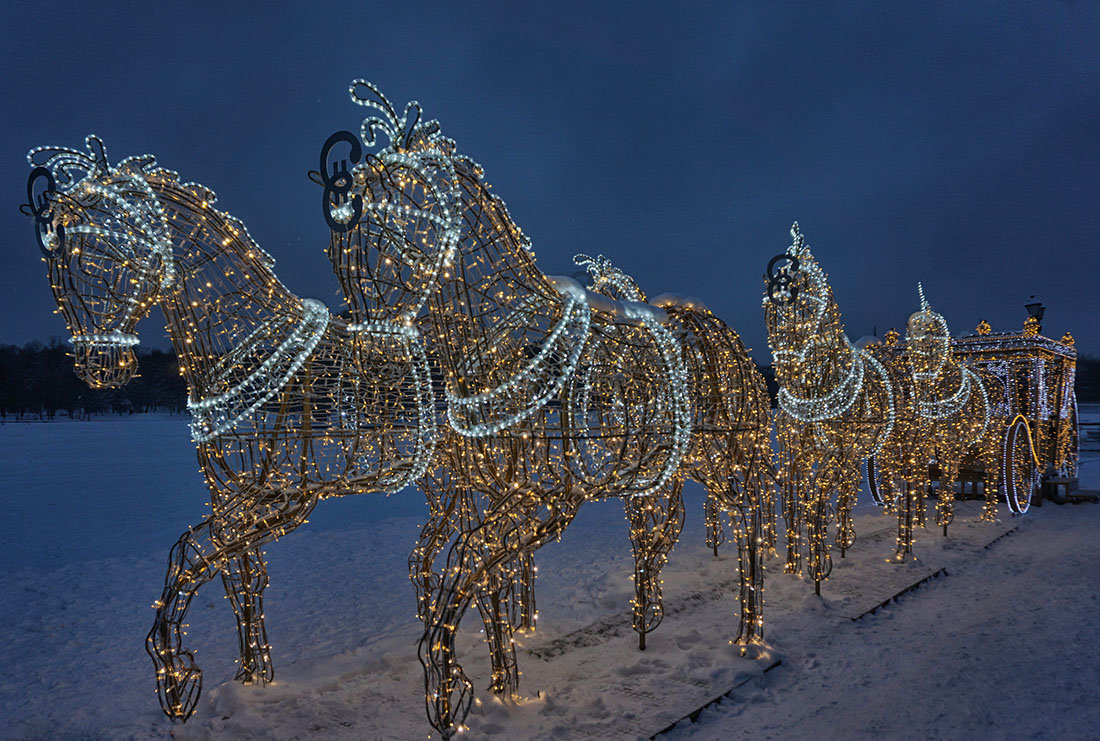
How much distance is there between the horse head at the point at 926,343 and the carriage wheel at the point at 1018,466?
2431 mm

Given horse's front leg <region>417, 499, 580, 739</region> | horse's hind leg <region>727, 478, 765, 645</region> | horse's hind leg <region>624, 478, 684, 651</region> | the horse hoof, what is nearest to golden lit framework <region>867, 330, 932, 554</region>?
horse's hind leg <region>727, 478, 765, 645</region>

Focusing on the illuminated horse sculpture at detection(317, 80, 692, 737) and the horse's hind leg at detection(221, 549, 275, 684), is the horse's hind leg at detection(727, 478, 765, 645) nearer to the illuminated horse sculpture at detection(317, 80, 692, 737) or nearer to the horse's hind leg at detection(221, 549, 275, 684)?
the illuminated horse sculpture at detection(317, 80, 692, 737)

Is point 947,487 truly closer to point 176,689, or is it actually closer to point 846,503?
point 846,503

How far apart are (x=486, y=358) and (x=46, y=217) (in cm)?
224

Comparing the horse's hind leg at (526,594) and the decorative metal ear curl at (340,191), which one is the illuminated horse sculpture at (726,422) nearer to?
the horse's hind leg at (526,594)

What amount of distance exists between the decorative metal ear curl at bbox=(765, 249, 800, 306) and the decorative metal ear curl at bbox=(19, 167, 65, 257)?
5.72 metres

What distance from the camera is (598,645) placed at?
5.52m

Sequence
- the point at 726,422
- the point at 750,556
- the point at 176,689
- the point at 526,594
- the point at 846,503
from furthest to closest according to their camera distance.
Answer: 1. the point at 846,503
2. the point at 526,594
3. the point at 750,556
4. the point at 726,422
5. the point at 176,689

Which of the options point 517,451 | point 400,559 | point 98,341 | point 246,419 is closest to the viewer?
point 98,341

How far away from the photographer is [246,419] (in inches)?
146

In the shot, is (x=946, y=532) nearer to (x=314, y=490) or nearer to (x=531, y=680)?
(x=531, y=680)

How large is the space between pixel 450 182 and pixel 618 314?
4.67 feet

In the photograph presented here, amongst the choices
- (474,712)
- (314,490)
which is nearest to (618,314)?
(314,490)

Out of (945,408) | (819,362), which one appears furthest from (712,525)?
(945,408)
